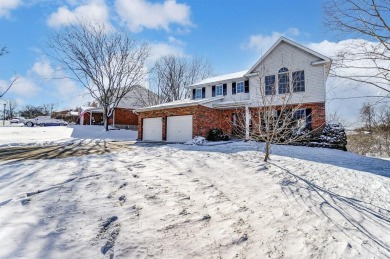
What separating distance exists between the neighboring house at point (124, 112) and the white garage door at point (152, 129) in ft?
37.3

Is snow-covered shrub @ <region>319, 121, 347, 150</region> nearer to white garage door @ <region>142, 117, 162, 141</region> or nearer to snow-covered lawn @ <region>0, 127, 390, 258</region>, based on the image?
snow-covered lawn @ <region>0, 127, 390, 258</region>

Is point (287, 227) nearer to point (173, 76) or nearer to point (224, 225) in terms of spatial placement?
point (224, 225)

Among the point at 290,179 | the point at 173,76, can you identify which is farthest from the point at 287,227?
the point at 173,76

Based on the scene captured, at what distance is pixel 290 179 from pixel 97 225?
4.13 m

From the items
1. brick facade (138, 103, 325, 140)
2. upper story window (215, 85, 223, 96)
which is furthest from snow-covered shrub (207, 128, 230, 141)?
upper story window (215, 85, 223, 96)

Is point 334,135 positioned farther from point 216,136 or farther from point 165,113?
point 165,113

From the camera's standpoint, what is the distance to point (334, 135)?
12.0 metres

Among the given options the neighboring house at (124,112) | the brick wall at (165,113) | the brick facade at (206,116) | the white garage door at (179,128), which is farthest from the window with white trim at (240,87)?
the neighboring house at (124,112)

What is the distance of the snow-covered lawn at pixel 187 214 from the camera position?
240 cm

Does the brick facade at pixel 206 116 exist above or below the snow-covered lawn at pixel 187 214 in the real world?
above

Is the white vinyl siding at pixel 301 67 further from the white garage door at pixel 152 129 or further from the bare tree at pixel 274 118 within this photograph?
the white garage door at pixel 152 129

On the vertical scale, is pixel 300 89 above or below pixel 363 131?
above

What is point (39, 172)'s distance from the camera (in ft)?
15.8

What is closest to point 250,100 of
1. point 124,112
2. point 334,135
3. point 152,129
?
point 334,135
